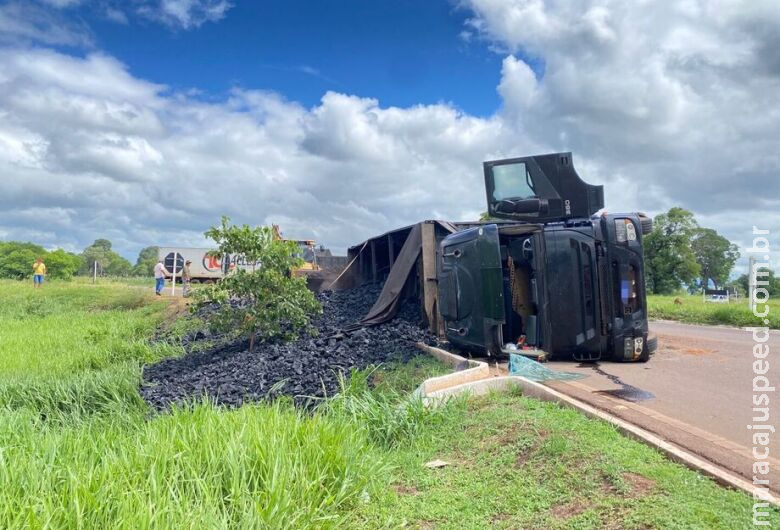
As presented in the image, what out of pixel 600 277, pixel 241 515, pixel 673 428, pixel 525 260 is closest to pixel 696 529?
pixel 673 428

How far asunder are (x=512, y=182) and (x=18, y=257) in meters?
68.1

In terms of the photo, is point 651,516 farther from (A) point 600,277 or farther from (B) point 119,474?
(A) point 600,277

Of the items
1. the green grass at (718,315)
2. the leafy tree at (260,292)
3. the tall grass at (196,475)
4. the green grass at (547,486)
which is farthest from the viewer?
the green grass at (718,315)

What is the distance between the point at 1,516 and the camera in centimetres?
290

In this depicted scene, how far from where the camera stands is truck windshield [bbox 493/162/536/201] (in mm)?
8180

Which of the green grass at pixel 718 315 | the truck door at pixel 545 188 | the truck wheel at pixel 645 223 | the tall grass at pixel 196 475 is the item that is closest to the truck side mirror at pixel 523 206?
the truck door at pixel 545 188

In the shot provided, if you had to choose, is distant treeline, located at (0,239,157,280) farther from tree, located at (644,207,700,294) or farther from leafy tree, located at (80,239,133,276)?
tree, located at (644,207,700,294)

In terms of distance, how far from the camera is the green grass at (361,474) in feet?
9.89

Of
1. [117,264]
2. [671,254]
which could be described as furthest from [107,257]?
[671,254]

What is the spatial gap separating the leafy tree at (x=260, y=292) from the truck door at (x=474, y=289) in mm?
3166

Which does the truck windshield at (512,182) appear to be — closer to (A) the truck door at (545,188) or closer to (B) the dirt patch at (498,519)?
(A) the truck door at (545,188)

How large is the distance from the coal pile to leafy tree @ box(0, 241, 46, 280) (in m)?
48.2

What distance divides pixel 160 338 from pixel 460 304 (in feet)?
28.2

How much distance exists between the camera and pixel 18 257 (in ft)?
205
